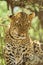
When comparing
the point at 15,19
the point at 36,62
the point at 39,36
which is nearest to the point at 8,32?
the point at 15,19

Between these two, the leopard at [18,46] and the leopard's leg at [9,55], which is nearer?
the leopard at [18,46]

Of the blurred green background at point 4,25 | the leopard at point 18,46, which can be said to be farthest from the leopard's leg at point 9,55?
the blurred green background at point 4,25

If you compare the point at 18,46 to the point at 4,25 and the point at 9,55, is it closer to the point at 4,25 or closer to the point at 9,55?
the point at 9,55

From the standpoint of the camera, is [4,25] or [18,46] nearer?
[18,46]

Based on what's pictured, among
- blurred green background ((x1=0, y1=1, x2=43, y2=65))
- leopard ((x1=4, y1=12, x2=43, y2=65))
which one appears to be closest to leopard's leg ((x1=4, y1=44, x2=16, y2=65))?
leopard ((x1=4, y1=12, x2=43, y2=65))

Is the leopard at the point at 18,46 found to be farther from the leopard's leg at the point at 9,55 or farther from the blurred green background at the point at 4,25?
the blurred green background at the point at 4,25

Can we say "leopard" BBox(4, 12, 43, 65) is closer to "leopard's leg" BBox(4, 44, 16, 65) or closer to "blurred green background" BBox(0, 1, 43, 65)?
"leopard's leg" BBox(4, 44, 16, 65)

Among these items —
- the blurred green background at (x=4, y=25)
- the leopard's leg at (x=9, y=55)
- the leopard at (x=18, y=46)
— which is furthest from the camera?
the blurred green background at (x=4, y=25)

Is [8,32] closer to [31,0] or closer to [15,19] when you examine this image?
[15,19]

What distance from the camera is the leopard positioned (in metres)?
4.69

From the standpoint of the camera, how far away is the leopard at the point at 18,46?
4688 millimetres

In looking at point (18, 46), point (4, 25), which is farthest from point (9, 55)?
point (4, 25)

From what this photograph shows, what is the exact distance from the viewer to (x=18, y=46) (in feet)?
15.7

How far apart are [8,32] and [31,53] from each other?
32cm
